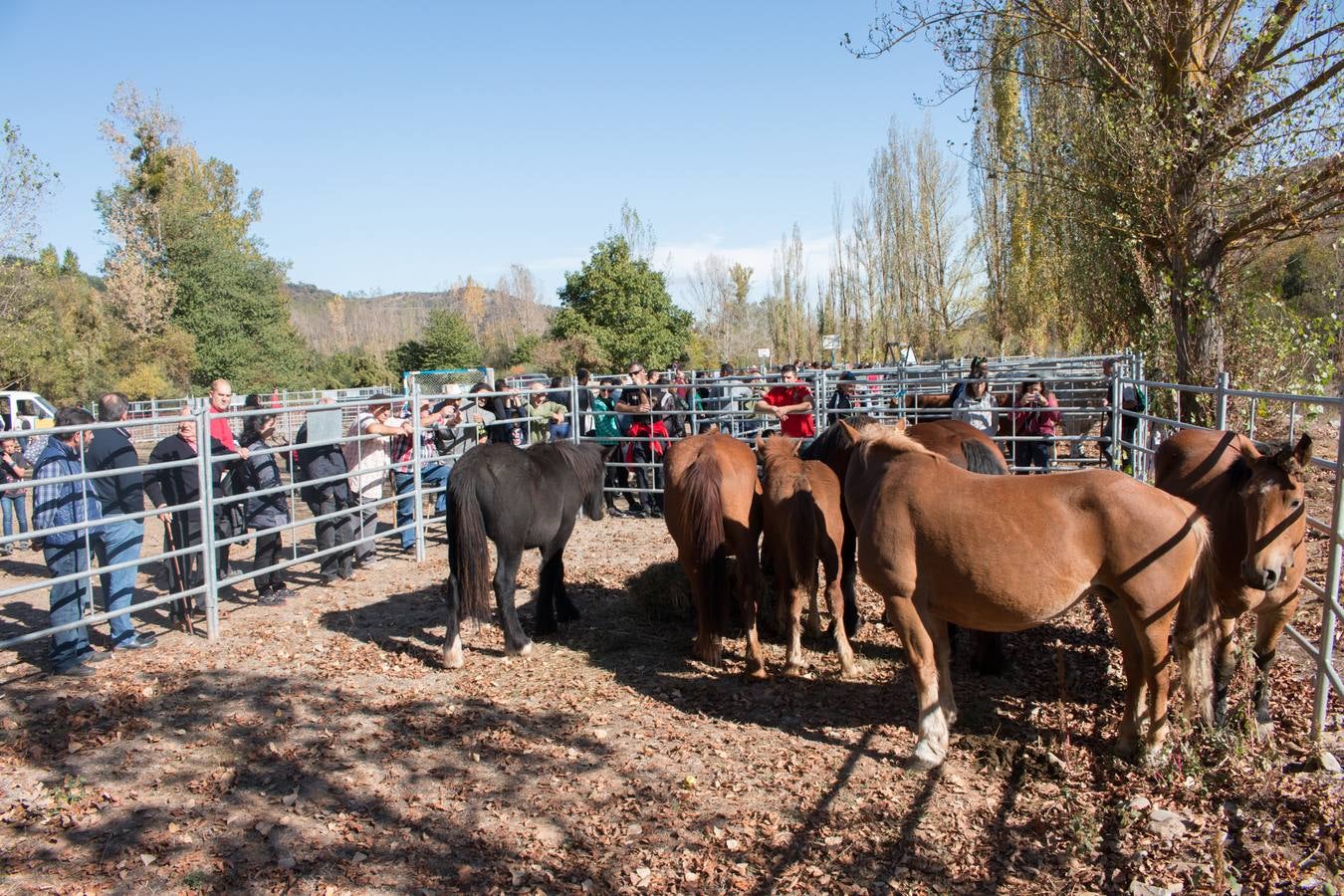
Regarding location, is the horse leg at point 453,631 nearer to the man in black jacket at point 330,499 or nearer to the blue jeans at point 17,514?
the man in black jacket at point 330,499

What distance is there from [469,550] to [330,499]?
321 centimetres

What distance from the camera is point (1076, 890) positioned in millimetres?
2975

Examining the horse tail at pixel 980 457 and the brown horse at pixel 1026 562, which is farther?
the horse tail at pixel 980 457

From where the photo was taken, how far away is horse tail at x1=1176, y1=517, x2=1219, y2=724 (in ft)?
11.7

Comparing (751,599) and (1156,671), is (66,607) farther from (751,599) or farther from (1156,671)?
(1156,671)

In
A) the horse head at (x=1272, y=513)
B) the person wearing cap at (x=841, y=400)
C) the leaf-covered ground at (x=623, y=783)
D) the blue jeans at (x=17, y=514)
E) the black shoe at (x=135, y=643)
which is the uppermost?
the person wearing cap at (x=841, y=400)

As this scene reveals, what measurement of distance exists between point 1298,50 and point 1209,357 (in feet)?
10.1

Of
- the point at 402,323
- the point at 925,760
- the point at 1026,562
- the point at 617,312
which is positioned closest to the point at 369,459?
the point at 925,760

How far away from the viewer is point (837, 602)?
5.11 meters

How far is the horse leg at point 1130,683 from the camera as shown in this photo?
12.6ft

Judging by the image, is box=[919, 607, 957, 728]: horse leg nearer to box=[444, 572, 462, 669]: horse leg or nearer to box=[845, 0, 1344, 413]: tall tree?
box=[444, 572, 462, 669]: horse leg

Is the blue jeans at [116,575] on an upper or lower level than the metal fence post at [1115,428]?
lower

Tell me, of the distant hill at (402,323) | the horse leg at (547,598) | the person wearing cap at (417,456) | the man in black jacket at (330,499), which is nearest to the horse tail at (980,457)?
the horse leg at (547,598)

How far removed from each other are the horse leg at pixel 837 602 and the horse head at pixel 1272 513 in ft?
7.10
